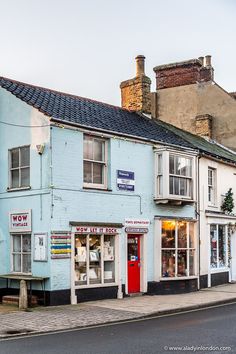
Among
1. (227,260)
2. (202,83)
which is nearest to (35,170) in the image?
(227,260)

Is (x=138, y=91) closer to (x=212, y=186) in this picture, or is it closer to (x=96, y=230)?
(x=212, y=186)

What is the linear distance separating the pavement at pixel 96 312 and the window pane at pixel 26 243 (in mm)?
2131

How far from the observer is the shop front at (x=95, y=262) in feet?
59.7

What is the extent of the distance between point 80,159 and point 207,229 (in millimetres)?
8062

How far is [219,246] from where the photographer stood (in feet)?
83.6

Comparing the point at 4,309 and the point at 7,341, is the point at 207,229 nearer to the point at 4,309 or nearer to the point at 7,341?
the point at 4,309

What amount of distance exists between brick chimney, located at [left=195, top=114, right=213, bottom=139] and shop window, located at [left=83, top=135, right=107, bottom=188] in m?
12.8

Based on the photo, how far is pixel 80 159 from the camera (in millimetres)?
18719

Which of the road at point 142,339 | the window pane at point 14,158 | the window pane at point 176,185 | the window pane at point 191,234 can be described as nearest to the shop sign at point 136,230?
the window pane at point 176,185

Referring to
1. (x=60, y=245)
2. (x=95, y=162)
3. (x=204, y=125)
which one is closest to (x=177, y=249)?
(x=95, y=162)

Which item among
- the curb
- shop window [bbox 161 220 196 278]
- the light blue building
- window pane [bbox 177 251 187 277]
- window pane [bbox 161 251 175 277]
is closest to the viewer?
the curb

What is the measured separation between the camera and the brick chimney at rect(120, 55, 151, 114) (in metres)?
25.6

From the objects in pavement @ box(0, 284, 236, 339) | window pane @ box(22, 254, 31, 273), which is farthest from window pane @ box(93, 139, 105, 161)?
pavement @ box(0, 284, 236, 339)

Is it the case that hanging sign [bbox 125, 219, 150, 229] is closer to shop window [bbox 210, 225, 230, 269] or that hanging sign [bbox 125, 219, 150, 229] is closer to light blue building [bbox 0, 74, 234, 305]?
light blue building [bbox 0, 74, 234, 305]
